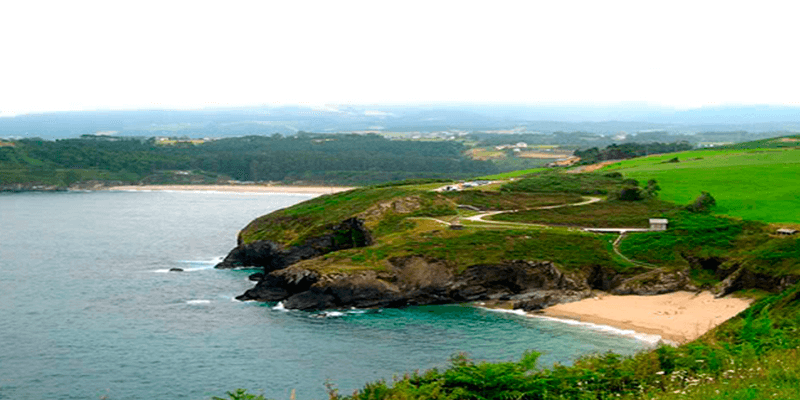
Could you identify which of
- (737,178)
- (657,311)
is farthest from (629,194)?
(657,311)

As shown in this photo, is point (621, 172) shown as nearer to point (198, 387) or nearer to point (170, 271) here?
point (170, 271)

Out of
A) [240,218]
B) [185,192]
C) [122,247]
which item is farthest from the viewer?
[185,192]

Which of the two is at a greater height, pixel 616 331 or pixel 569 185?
pixel 569 185

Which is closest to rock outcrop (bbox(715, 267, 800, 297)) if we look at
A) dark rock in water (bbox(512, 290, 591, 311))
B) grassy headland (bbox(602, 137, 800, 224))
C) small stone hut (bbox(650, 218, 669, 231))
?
dark rock in water (bbox(512, 290, 591, 311))

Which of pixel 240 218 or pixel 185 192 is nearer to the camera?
pixel 240 218

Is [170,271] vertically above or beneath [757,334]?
beneath

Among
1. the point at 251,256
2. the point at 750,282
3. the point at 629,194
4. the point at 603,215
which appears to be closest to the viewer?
the point at 750,282

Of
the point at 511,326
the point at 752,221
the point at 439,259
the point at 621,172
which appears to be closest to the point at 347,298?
the point at 439,259

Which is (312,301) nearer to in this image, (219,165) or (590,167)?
(590,167)
